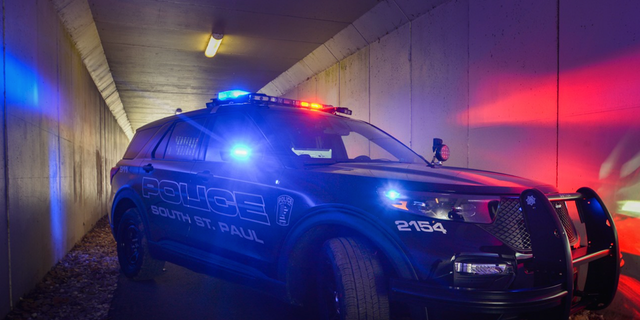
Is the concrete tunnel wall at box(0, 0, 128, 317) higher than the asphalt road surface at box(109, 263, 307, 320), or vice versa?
the concrete tunnel wall at box(0, 0, 128, 317)

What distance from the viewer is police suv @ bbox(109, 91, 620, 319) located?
278 centimetres

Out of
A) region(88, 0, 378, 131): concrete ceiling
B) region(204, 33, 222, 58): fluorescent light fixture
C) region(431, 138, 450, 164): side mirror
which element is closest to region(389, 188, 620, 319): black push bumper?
region(431, 138, 450, 164): side mirror

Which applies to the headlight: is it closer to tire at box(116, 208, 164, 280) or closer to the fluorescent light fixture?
tire at box(116, 208, 164, 280)

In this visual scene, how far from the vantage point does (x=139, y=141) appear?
237 inches

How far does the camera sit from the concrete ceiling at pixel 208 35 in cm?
828

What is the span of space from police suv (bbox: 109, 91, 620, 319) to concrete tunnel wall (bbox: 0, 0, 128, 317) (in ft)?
3.93

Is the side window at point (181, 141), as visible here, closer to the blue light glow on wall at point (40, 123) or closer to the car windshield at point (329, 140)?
the car windshield at point (329, 140)

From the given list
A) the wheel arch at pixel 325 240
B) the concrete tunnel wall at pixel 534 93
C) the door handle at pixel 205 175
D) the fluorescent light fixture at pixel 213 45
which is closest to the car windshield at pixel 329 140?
the wheel arch at pixel 325 240

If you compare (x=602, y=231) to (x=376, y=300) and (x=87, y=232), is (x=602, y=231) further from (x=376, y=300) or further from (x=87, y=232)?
(x=87, y=232)

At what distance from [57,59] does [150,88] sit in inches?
368

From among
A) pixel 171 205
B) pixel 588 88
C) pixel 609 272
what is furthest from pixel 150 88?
→ pixel 609 272

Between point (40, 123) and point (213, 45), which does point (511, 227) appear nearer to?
point (40, 123)

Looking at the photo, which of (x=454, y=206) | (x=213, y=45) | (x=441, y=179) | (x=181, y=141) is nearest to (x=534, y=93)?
(x=441, y=179)

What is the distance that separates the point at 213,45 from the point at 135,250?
19.5ft
